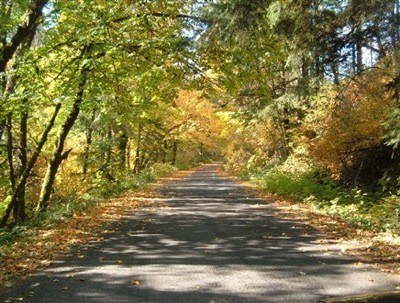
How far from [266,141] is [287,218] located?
17117mm

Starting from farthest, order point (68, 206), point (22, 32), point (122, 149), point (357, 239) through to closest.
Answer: point (122, 149)
point (68, 206)
point (22, 32)
point (357, 239)

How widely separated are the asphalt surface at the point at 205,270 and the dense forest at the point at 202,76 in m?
2.91

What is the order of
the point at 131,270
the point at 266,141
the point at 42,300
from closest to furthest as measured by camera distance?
the point at 42,300, the point at 131,270, the point at 266,141

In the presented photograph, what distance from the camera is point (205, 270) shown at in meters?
6.95

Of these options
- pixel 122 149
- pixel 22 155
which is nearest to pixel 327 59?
pixel 22 155

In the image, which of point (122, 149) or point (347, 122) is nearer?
point (347, 122)

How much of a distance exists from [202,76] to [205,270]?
26.6 feet

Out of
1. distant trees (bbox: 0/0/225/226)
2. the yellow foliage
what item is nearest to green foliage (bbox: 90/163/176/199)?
distant trees (bbox: 0/0/225/226)

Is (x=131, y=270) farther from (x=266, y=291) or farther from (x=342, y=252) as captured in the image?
(x=342, y=252)

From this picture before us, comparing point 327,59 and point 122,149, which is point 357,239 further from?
point 122,149

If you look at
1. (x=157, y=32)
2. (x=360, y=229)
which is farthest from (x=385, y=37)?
(x=157, y=32)

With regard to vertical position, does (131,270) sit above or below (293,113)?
below

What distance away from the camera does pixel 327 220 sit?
11.7 metres

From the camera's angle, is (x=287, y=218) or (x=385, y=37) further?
(x=287, y=218)
